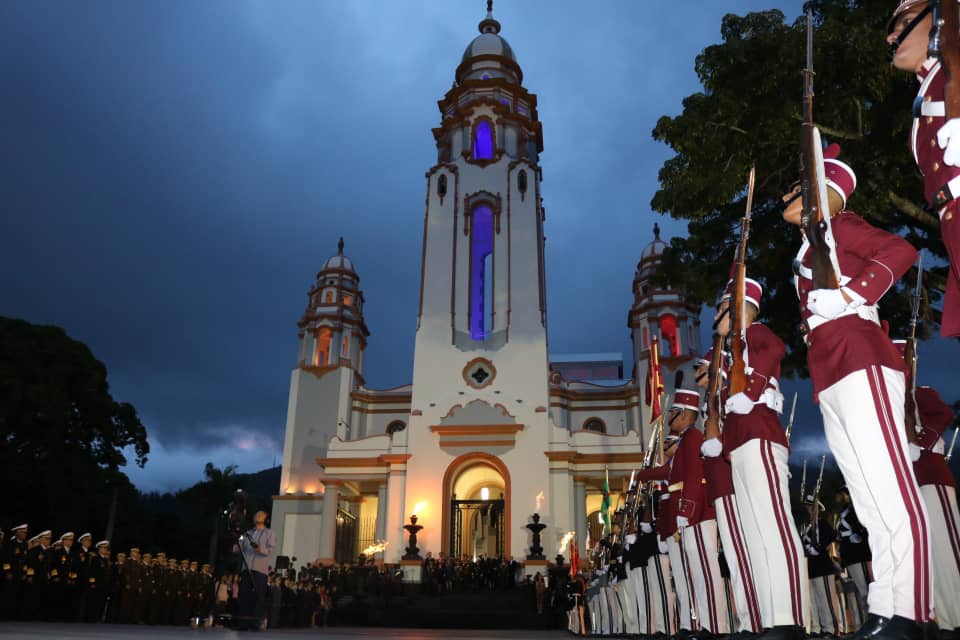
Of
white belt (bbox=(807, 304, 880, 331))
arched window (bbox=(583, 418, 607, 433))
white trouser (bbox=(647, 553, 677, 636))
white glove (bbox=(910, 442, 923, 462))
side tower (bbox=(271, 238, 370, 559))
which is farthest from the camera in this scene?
arched window (bbox=(583, 418, 607, 433))

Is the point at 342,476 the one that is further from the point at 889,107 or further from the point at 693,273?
the point at 889,107

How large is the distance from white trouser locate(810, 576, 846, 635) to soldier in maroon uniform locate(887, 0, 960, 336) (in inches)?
258

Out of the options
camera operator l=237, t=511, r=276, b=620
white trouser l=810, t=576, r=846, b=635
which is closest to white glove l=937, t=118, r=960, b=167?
white trouser l=810, t=576, r=846, b=635

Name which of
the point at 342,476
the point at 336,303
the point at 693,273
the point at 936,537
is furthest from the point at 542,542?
the point at 936,537

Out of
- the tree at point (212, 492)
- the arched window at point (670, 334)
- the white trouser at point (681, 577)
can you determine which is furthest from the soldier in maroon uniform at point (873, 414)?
the tree at point (212, 492)

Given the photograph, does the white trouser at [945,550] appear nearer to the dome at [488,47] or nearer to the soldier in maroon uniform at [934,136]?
the soldier in maroon uniform at [934,136]

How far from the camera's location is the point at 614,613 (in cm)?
873

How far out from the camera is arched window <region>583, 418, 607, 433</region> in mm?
29812

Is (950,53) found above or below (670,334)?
below

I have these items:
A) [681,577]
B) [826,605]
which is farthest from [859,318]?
[826,605]

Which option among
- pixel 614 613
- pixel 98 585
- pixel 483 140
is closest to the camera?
pixel 614 613

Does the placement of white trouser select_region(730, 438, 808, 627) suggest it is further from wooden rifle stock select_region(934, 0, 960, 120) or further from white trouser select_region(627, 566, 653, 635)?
white trouser select_region(627, 566, 653, 635)

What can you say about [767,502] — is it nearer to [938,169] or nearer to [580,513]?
[938,169]

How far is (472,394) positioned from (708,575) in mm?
20518
